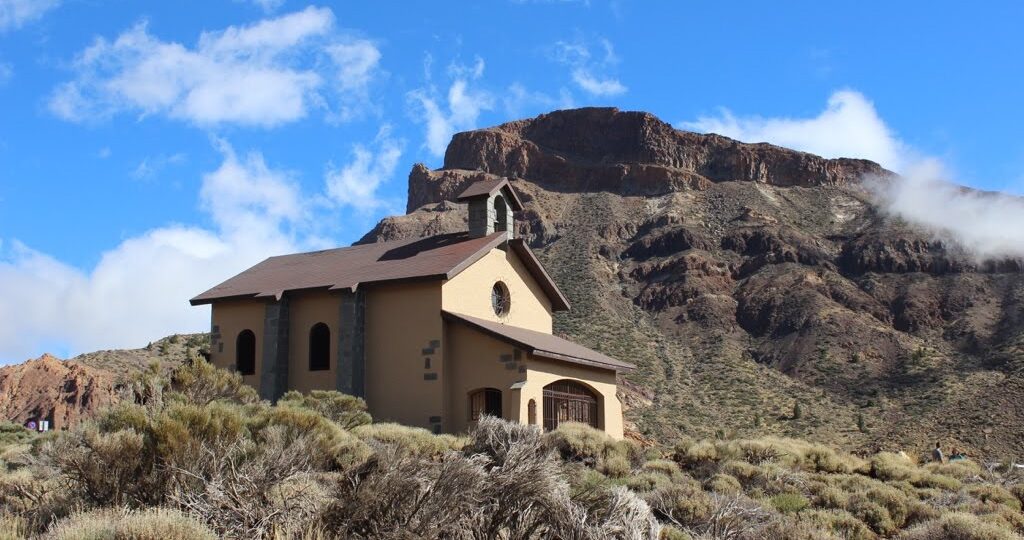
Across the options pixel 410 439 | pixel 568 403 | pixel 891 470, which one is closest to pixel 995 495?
pixel 891 470

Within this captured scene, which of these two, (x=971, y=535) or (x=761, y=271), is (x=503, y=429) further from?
(x=761, y=271)

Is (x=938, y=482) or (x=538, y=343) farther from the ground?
(x=538, y=343)

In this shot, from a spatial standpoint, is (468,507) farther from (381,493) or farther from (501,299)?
(501,299)

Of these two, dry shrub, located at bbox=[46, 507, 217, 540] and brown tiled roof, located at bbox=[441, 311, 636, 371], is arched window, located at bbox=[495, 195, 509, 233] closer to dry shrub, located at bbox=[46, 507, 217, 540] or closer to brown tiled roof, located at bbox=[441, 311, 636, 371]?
brown tiled roof, located at bbox=[441, 311, 636, 371]

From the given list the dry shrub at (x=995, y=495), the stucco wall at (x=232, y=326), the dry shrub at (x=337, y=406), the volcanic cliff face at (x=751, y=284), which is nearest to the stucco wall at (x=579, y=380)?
the dry shrub at (x=337, y=406)

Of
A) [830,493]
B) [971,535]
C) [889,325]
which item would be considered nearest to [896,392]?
[889,325]

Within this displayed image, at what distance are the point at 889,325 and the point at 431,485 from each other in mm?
62616

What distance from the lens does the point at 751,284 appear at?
7225 centimetres

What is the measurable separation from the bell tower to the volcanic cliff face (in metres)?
20.0

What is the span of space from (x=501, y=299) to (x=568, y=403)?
12.6 ft

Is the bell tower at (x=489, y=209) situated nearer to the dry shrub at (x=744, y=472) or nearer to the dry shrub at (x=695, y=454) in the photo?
the dry shrub at (x=695, y=454)

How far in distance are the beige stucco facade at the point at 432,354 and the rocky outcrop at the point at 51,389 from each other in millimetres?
19880

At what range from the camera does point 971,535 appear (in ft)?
40.0

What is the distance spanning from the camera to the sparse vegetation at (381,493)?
348 inches
